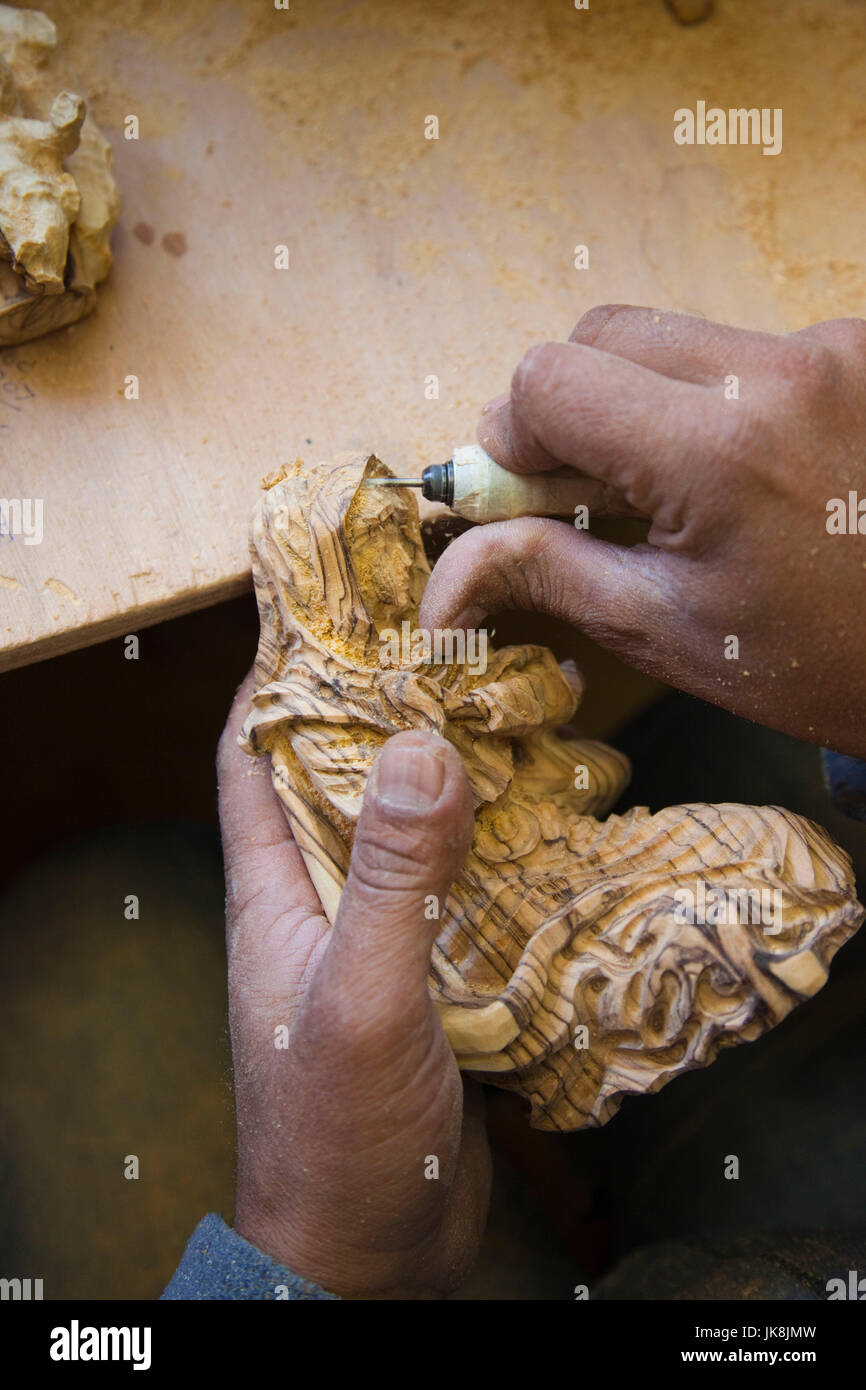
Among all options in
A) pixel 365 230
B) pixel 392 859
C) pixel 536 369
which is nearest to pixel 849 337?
pixel 536 369

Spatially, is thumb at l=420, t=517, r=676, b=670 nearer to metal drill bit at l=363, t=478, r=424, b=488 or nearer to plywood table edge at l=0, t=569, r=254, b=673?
metal drill bit at l=363, t=478, r=424, b=488

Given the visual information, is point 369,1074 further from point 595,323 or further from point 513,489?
point 595,323

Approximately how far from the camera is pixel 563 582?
1688 millimetres

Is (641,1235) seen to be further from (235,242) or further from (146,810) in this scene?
(235,242)

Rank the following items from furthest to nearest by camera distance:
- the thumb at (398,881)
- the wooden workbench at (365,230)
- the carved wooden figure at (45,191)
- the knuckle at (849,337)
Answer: the wooden workbench at (365,230)
the carved wooden figure at (45,191)
the knuckle at (849,337)
the thumb at (398,881)

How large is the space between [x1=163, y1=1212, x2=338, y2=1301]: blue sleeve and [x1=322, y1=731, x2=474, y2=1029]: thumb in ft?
1.35

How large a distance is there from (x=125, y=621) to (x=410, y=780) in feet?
3.03

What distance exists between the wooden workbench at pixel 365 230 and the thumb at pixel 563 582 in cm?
64

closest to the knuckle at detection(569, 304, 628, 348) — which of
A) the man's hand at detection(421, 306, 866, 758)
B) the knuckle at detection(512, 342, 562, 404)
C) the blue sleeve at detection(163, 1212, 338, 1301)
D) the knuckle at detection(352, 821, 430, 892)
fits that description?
the man's hand at detection(421, 306, 866, 758)

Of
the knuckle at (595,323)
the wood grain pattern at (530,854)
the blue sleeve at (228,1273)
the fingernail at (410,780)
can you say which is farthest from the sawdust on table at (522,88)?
the blue sleeve at (228,1273)

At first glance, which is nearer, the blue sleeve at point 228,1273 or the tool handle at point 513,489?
the blue sleeve at point 228,1273

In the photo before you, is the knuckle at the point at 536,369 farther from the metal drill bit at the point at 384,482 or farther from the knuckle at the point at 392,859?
the knuckle at the point at 392,859

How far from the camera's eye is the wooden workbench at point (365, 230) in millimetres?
2213

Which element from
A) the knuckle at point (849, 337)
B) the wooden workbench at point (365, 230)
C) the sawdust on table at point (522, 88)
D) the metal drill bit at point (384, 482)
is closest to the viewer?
the knuckle at point (849, 337)
